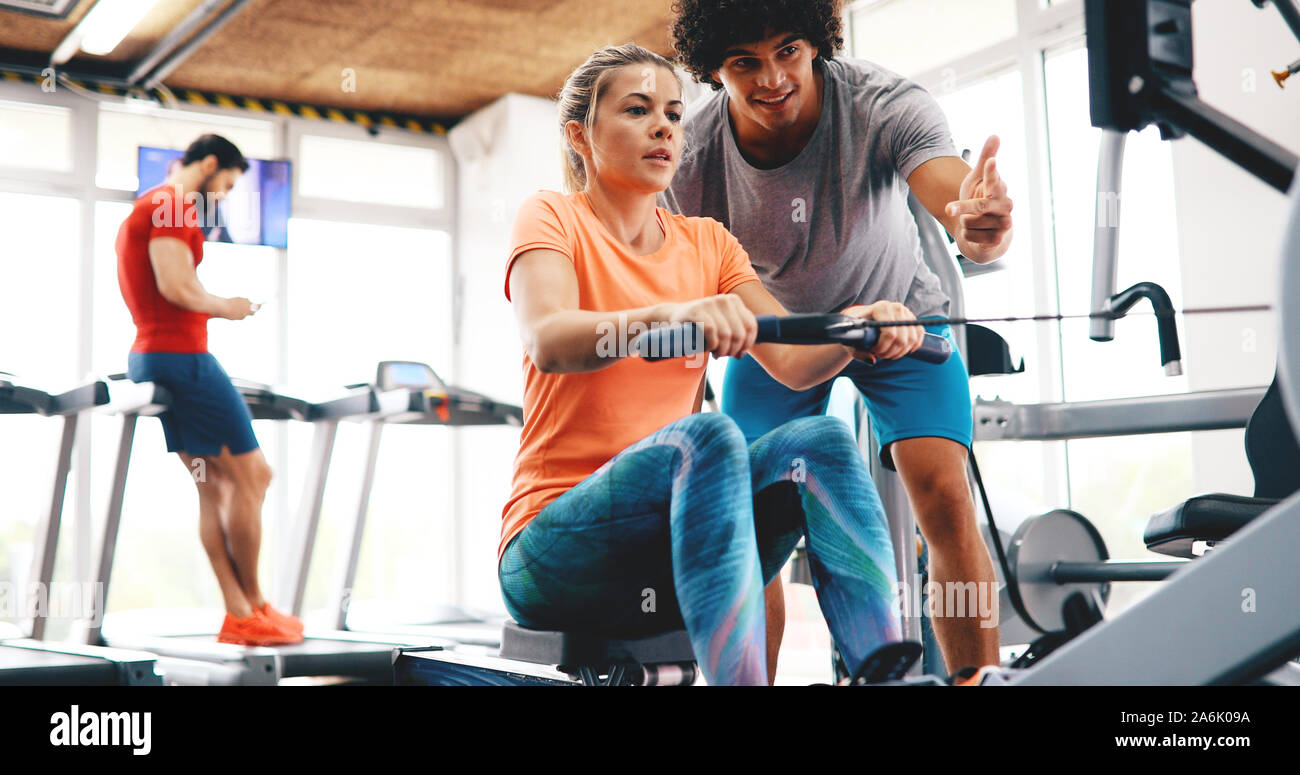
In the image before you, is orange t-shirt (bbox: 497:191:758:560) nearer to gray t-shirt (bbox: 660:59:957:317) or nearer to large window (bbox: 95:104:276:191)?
gray t-shirt (bbox: 660:59:957:317)

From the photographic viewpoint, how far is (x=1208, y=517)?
165cm

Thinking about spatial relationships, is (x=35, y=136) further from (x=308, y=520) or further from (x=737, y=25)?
(x=737, y=25)

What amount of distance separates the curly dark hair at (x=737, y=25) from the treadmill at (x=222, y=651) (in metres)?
1.97

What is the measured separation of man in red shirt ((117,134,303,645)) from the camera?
3.21 metres

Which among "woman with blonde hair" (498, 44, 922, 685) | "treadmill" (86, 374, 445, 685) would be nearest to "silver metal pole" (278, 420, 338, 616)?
"treadmill" (86, 374, 445, 685)

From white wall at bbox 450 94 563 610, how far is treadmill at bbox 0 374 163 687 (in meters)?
2.62

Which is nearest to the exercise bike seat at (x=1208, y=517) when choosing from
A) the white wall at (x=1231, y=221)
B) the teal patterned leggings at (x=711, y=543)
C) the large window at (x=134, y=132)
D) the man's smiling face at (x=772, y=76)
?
the teal patterned leggings at (x=711, y=543)

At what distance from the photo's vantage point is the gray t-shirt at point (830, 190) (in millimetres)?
1791

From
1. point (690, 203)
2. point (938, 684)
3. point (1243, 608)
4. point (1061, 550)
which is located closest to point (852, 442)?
point (938, 684)

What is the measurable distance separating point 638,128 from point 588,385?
35 cm

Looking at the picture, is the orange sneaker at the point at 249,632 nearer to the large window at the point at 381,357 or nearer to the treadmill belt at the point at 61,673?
the treadmill belt at the point at 61,673

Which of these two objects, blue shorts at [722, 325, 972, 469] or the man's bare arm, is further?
the man's bare arm

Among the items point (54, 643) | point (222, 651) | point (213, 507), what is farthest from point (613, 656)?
point (54, 643)
